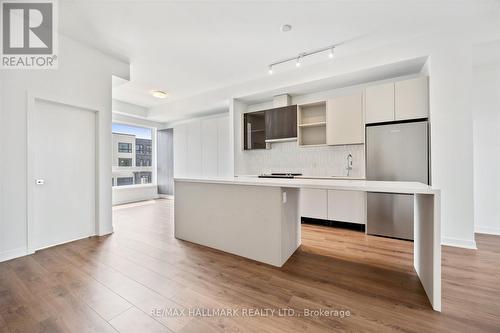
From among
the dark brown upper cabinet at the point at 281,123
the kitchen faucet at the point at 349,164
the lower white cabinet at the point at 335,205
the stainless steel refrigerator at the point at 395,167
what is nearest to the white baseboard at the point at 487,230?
the stainless steel refrigerator at the point at 395,167

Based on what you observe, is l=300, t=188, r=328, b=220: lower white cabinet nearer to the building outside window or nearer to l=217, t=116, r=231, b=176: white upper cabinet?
l=217, t=116, r=231, b=176: white upper cabinet

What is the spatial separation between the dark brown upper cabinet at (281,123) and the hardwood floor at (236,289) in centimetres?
234

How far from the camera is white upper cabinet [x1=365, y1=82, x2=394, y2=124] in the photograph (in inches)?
128

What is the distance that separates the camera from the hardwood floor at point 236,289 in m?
1.46

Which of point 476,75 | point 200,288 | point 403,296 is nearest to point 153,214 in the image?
point 200,288

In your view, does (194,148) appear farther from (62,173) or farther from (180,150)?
(62,173)

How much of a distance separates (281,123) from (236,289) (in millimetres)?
3416

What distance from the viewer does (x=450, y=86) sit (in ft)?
9.33

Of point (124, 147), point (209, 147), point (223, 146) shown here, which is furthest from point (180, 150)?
point (223, 146)

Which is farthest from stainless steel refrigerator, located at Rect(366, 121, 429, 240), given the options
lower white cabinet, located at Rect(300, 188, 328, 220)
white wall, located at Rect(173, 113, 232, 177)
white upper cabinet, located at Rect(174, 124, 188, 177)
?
white upper cabinet, located at Rect(174, 124, 188, 177)

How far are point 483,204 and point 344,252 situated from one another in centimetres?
277

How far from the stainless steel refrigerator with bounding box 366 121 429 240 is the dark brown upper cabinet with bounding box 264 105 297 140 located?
4.65ft

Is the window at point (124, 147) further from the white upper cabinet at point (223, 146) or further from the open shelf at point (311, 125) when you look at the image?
the open shelf at point (311, 125)

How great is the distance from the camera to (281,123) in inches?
177
